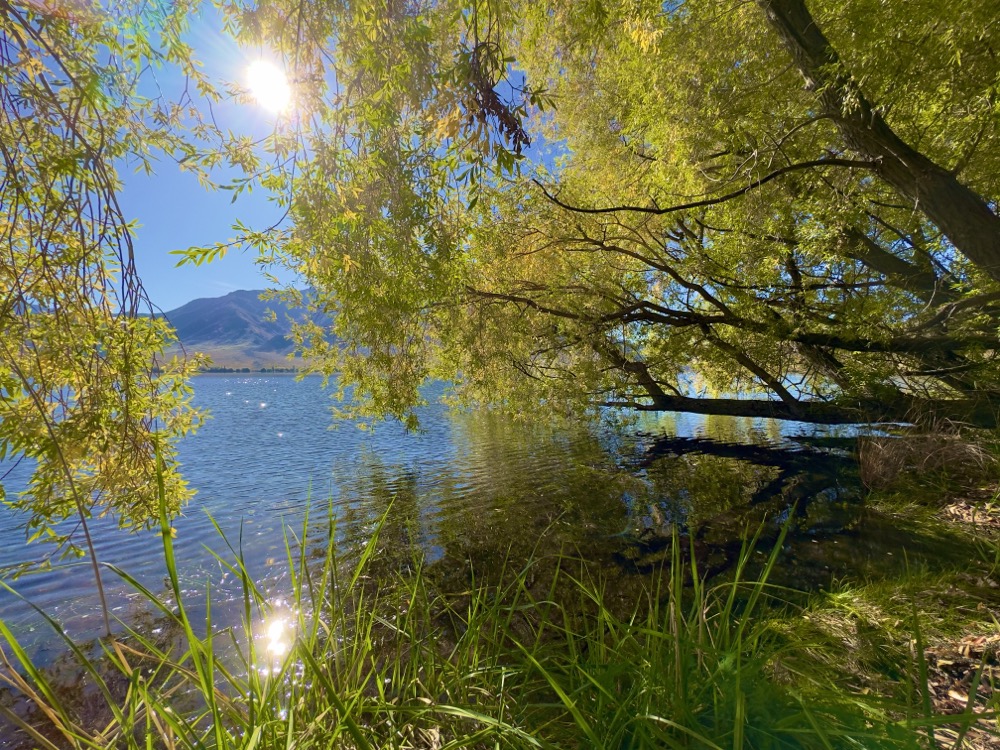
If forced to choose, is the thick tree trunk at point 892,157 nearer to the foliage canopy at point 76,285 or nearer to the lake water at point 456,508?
the lake water at point 456,508

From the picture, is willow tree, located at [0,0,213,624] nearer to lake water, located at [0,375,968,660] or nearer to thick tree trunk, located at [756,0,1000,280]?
lake water, located at [0,375,968,660]

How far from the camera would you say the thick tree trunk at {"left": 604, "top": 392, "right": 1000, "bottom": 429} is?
427 inches

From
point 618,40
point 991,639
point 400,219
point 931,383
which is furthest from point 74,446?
point 931,383

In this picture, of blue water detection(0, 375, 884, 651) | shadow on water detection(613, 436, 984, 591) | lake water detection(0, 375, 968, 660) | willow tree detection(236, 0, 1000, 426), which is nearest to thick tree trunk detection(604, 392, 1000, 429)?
willow tree detection(236, 0, 1000, 426)

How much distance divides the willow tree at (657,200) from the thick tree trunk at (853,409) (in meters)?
0.09

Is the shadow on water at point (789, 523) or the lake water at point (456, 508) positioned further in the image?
the lake water at point (456, 508)

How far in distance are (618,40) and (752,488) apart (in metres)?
10.8

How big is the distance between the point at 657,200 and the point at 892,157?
5.49m

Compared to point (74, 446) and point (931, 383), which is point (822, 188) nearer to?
point (931, 383)

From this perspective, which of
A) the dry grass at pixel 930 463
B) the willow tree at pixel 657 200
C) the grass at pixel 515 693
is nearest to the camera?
the grass at pixel 515 693

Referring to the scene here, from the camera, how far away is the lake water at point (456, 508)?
7637 mm

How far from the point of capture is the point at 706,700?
2246mm

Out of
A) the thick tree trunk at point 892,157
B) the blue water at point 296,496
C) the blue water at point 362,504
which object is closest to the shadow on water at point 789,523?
the blue water at point 362,504

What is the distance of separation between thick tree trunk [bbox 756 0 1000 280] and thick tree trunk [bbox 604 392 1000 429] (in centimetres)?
687
